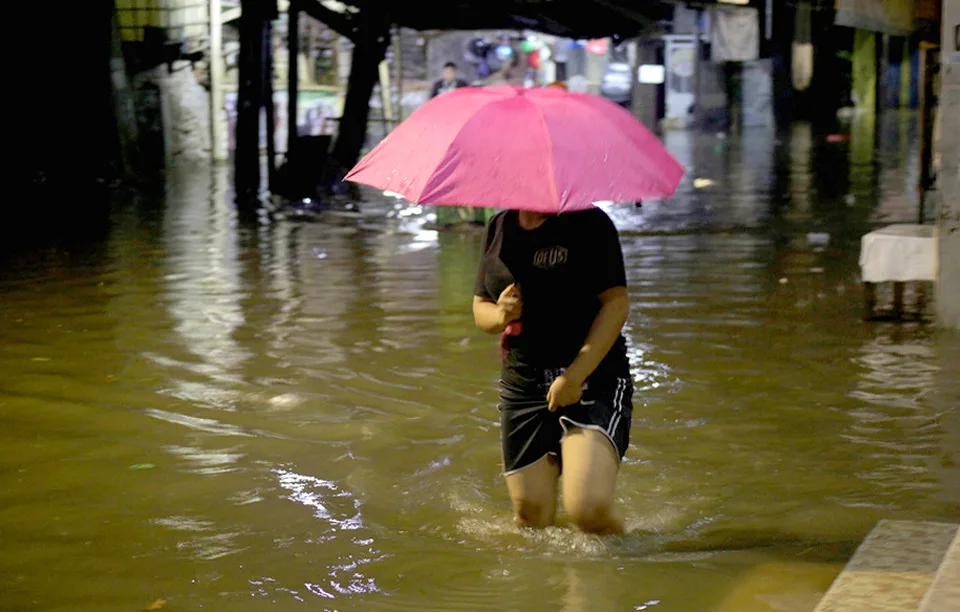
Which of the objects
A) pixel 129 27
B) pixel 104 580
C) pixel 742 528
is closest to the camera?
pixel 104 580

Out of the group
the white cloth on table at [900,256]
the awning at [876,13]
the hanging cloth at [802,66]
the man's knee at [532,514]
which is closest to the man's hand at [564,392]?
the man's knee at [532,514]

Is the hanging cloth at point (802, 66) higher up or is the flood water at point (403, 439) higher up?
the hanging cloth at point (802, 66)

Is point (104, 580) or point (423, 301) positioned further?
point (423, 301)

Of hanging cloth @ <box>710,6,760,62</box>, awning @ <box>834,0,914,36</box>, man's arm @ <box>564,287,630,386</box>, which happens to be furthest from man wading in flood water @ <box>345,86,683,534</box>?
hanging cloth @ <box>710,6,760,62</box>

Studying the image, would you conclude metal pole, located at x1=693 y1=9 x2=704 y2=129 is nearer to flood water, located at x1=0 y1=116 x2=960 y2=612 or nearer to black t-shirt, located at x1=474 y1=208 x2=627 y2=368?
flood water, located at x1=0 y1=116 x2=960 y2=612

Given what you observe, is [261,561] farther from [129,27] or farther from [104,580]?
[129,27]

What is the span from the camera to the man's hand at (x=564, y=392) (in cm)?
397

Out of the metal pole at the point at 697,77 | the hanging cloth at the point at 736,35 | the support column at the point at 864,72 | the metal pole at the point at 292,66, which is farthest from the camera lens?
the support column at the point at 864,72

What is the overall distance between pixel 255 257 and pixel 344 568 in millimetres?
7795

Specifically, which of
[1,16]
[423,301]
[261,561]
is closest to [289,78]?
[1,16]

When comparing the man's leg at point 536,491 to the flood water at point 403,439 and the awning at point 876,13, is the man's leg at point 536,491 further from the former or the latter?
the awning at point 876,13

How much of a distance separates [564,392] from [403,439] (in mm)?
2252

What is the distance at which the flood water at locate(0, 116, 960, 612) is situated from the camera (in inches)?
168

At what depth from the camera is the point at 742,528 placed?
4801 millimetres
